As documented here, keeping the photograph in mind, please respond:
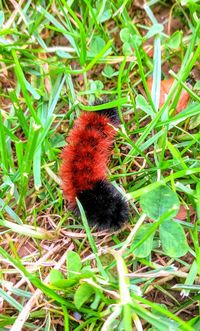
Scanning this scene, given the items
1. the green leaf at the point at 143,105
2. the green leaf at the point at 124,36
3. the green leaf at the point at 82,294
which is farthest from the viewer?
the green leaf at the point at 124,36

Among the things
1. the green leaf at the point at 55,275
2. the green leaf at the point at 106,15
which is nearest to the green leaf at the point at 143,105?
the green leaf at the point at 106,15

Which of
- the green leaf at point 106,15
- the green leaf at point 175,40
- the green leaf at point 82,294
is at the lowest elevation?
the green leaf at point 82,294

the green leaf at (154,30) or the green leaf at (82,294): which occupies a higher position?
the green leaf at (154,30)

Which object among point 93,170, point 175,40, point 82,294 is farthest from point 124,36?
point 82,294

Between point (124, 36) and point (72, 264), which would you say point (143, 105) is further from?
point (72, 264)

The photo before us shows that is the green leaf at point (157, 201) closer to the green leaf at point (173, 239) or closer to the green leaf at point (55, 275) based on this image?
the green leaf at point (173, 239)

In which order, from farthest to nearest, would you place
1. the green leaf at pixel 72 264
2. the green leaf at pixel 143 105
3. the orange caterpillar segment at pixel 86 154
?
the green leaf at pixel 143 105 → the orange caterpillar segment at pixel 86 154 → the green leaf at pixel 72 264

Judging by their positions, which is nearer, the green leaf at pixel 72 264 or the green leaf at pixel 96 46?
the green leaf at pixel 72 264
